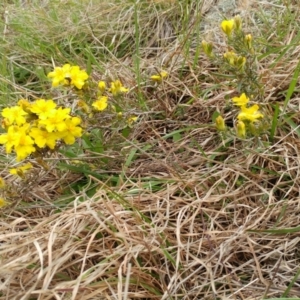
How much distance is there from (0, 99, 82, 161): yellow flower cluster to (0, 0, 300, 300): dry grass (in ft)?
0.44

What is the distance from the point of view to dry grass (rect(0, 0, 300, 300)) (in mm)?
1179

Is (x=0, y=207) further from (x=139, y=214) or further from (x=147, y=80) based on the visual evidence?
(x=147, y=80)

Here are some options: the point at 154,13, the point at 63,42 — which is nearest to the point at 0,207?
the point at 63,42

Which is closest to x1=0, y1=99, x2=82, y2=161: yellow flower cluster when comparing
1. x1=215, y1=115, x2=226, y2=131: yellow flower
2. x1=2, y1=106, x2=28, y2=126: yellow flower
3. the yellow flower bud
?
x1=2, y1=106, x2=28, y2=126: yellow flower

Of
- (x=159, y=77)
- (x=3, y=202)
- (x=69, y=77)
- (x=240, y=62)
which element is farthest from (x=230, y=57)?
(x=3, y=202)

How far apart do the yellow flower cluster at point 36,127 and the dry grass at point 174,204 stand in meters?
0.13

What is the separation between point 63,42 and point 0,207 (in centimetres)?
106

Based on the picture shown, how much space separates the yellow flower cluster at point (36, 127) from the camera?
134cm

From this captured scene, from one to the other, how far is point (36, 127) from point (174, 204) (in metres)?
0.41

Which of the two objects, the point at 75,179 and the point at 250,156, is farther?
the point at 75,179

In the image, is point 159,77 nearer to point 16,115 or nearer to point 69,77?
point 69,77

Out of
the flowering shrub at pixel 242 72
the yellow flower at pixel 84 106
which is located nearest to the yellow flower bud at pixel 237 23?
the flowering shrub at pixel 242 72

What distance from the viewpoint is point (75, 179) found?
1.54 meters

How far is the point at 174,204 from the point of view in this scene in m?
1.36
